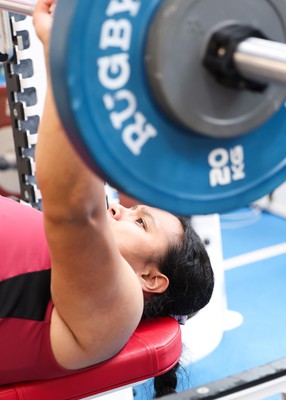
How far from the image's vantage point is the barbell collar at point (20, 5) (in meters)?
1.31

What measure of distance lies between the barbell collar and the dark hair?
0.66m

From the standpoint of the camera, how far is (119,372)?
1.55 meters

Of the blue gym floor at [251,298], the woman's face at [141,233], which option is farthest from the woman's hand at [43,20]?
the blue gym floor at [251,298]

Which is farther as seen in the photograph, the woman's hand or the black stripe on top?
the black stripe on top

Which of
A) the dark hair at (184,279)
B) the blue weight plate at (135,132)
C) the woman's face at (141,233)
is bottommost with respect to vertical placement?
the dark hair at (184,279)

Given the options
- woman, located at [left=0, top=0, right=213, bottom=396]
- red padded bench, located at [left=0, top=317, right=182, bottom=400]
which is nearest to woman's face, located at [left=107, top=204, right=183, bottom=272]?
woman, located at [left=0, top=0, right=213, bottom=396]

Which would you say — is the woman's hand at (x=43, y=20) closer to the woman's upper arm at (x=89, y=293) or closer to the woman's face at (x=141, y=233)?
the woman's upper arm at (x=89, y=293)

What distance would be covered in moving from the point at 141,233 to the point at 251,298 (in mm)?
1656

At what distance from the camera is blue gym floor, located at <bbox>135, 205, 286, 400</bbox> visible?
2693mm

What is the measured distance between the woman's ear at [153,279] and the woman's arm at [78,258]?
1.02ft

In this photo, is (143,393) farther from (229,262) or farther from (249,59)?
(249,59)

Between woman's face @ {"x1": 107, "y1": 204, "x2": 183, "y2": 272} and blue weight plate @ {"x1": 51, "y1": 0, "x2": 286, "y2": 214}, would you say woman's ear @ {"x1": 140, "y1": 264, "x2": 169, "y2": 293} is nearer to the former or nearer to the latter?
woman's face @ {"x1": 107, "y1": 204, "x2": 183, "y2": 272}

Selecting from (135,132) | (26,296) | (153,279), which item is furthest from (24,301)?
(135,132)

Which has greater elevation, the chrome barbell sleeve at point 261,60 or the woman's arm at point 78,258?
the chrome barbell sleeve at point 261,60
